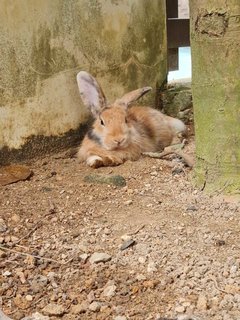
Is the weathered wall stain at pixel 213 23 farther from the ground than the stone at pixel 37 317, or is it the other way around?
the weathered wall stain at pixel 213 23

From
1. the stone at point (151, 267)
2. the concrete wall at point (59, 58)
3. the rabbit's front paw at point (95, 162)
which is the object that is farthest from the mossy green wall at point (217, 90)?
the concrete wall at point (59, 58)

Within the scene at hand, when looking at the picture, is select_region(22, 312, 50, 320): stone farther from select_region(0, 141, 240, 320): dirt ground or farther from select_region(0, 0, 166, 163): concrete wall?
select_region(0, 0, 166, 163): concrete wall

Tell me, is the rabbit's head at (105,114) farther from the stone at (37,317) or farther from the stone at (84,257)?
the stone at (37,317)

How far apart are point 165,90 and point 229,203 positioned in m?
2.51

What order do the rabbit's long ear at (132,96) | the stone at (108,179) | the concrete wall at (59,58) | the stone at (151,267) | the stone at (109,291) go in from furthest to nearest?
the rabbit's long ear at (132,96)
the concrete wall at (59,58)
the stone at (108,179)
the stone at (151,267)
the stone at (109,291)

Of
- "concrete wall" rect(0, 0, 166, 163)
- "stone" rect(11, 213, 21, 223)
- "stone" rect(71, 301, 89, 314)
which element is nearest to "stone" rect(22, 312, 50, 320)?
"stone" rect(71, 301, 89, 314)

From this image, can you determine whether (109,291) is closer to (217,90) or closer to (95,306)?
(95,306)

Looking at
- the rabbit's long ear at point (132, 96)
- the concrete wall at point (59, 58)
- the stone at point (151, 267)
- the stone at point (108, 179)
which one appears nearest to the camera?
the stone at point (151, 267)

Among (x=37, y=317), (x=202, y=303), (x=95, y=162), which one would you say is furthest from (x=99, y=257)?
(x=95, y=162)

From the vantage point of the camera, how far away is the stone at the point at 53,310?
292cm

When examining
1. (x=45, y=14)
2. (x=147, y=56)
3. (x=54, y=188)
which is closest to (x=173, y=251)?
(x=54, y=188)

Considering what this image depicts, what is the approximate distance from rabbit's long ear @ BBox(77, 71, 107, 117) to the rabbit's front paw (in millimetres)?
470

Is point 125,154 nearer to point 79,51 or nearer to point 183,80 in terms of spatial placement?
point 79,51

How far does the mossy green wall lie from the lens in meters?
3.74
